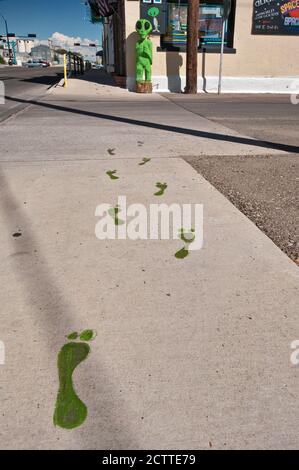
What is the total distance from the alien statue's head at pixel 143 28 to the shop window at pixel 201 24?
1.30 meters

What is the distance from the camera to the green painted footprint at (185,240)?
10.1ft

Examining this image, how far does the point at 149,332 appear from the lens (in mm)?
2191

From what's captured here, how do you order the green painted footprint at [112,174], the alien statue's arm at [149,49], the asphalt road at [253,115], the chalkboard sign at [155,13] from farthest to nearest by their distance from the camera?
the chalkboard sign at [155,13] < the alien statue's arm at [149,49] < the asphalt road at [253,115] < the green painted footprint at [112,174]

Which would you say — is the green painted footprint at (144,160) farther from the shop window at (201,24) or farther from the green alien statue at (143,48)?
the shop window at (201,24)

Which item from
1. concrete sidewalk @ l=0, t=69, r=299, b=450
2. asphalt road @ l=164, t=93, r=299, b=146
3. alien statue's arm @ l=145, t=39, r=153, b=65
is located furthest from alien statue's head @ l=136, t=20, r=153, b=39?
concrete sidewalk @ l=0, t=69, r=299, b=450

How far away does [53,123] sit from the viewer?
9016mm

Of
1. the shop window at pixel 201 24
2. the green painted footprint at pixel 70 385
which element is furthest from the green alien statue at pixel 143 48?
the green painted footprint at pixel 70 385

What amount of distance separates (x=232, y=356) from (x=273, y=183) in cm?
324

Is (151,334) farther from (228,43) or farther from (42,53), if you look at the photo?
(42,53)

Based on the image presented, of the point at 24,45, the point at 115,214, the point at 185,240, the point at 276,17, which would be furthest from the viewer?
the point at 24,45

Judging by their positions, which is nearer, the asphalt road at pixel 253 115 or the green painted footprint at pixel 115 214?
the green painted footprint at pixel 115 214

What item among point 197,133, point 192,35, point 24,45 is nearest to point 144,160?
point 197,133

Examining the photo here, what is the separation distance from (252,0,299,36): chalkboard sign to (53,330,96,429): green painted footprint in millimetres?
18308

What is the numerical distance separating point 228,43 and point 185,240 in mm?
16746
